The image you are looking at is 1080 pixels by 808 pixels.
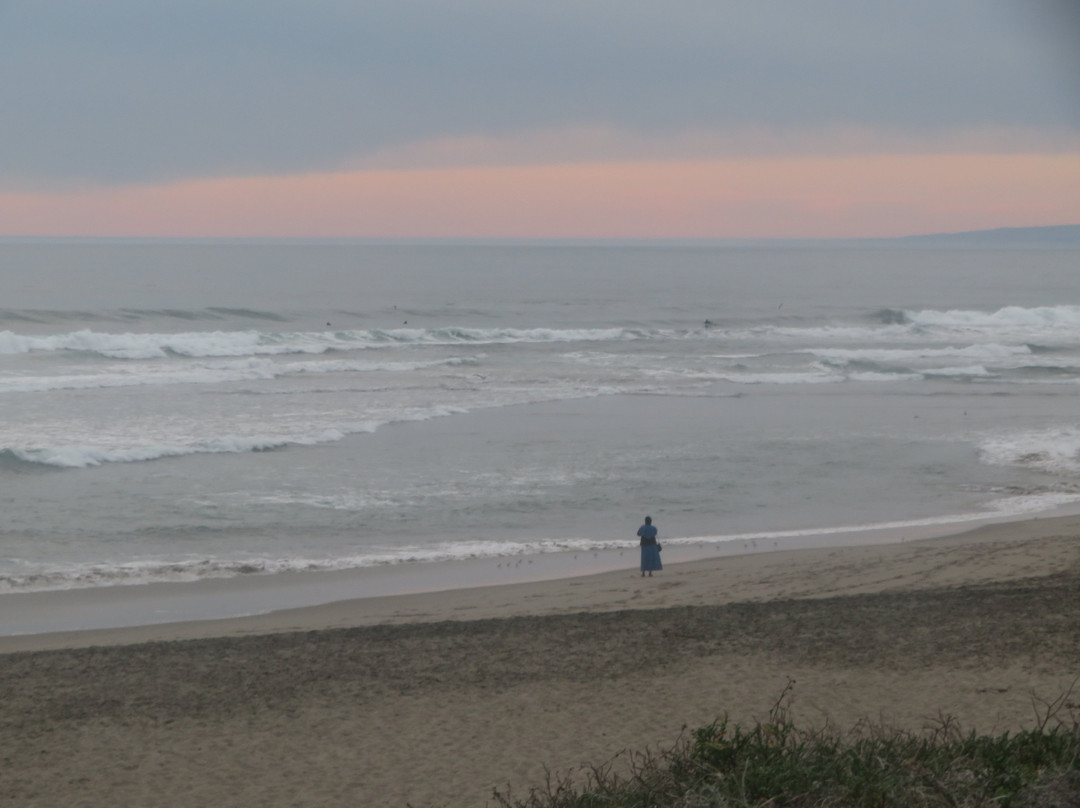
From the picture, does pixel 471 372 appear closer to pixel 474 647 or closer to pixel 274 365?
pixel 274 365

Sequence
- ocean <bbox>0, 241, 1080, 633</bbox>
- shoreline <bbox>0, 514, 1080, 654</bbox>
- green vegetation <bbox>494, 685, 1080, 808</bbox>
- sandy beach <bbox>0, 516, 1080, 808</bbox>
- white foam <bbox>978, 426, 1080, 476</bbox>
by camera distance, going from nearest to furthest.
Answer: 1. green vegetation <bbox>494, 685, 1080, 808</bbox>
2. sandy beach <bbox>0, 516, 1080, 808</bbox>
3. shoreline <bbox>0, 514, 1080, 654</bbox>
4. ocean <bbox>0, 241, 1080, 633</bbox>
5. white foam <bbox>978, 426, 1080, 476</bbox>

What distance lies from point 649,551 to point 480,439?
10.7 metres

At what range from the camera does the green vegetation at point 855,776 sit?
185 inches

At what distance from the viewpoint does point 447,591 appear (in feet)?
43.2

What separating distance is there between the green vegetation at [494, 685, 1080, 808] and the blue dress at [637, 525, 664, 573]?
7.82 meters

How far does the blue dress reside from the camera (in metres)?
13.5

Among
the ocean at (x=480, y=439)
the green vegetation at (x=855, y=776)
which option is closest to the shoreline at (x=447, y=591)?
the ocean at (x=480, y=439)

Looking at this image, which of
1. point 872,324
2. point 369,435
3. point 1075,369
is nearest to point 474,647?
point 369,435

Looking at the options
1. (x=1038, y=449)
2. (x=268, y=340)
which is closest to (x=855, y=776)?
(x=1038, y=449)

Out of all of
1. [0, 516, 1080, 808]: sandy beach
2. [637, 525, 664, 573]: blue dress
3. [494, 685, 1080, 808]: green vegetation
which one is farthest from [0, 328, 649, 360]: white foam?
[494, 685, 1080, 808]: green vegetation

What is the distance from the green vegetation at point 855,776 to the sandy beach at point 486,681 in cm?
173

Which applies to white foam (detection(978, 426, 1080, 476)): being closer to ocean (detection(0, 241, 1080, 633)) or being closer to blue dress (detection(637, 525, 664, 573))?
ocean (detection(0, 241, 1080, 633))

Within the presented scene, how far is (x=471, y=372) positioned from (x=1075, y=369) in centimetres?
2191

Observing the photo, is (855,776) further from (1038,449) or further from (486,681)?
(1038,449)
